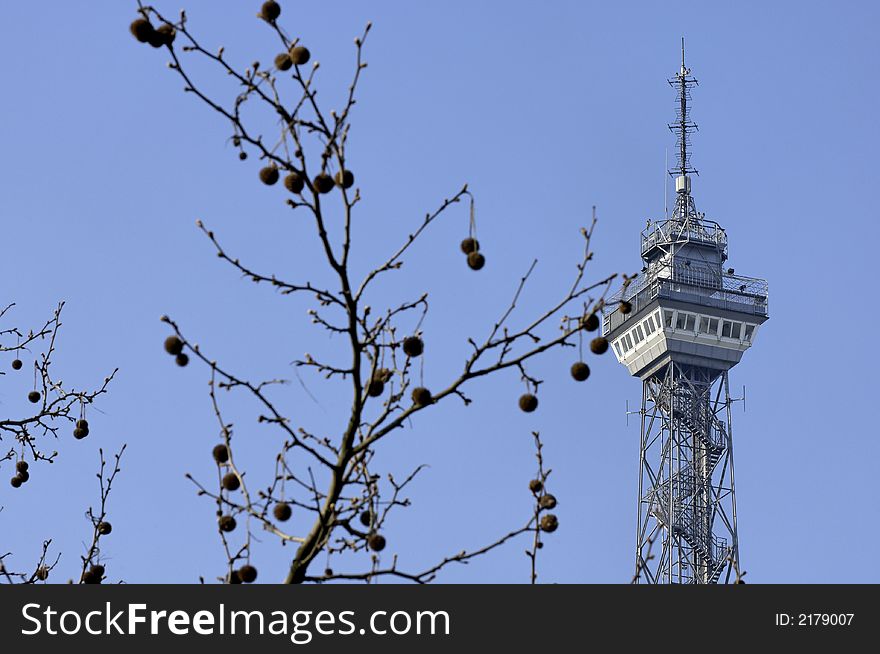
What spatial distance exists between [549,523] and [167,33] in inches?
163

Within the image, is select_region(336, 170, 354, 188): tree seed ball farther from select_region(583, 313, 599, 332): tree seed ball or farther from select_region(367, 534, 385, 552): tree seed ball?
select_region(367, 534, 385, 552): tree seed ball

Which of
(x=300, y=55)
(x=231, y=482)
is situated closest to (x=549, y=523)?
(x=231, y=482)

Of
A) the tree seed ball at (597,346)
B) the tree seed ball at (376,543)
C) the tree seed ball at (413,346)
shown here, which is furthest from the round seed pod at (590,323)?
the tree seed ball at (376,543)

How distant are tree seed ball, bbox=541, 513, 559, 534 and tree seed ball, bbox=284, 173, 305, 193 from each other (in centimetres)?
283

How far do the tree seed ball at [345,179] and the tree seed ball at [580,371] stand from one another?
1.95 m

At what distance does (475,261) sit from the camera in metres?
11.7

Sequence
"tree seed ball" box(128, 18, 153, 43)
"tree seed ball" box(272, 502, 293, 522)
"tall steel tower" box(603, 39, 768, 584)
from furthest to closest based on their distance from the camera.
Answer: "tall steel tower" box(603, 39, 768, 584), "tree seed ball" box(272, 502, 293, 522), "tree seed ball" box(128, 18, 153, 43)

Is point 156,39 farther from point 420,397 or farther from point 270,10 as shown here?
point 420,397

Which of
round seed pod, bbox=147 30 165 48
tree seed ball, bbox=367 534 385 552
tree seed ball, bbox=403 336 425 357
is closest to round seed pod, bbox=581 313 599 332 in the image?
tree seed ball, bbox=403 336 425 357

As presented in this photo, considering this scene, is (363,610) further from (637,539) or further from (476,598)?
(637,539)

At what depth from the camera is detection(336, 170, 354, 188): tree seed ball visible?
11469mm

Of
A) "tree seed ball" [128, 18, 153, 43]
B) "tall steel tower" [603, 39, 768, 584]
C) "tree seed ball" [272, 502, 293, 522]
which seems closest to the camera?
"tree seed ball" [128, 18, 153, 43]

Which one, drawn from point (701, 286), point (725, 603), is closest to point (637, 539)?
point (701, 286)

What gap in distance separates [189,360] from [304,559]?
5.00ft
